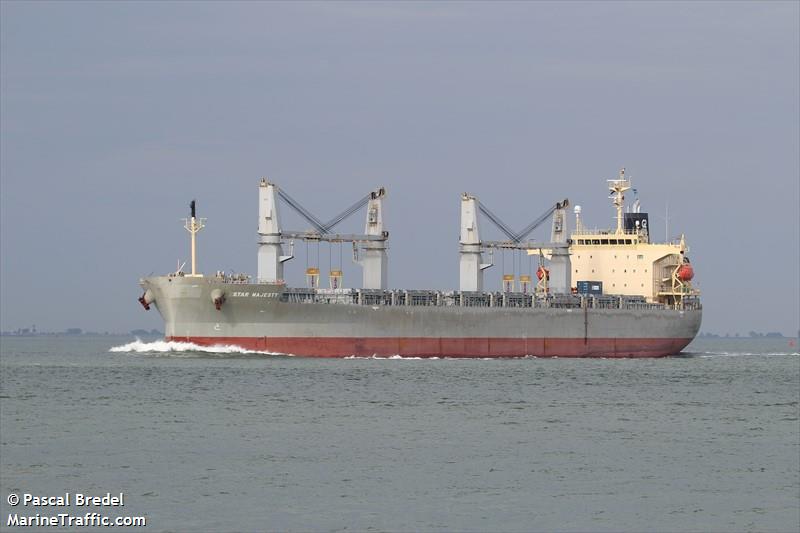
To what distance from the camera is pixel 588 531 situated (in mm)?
20094

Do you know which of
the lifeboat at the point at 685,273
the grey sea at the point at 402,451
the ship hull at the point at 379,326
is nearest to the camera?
the grey sea at the point at 402,451

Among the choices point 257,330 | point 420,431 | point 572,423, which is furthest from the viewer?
point 257,330

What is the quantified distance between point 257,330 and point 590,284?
67.9ft

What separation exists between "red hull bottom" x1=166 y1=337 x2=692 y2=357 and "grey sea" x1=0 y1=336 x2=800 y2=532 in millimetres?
7396

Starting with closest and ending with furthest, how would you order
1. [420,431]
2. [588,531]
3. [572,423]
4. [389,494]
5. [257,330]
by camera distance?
[588,531] < [389,494] < [420,431] < [572,423] < [257,330]

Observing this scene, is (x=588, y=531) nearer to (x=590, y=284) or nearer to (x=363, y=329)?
(x=363, y=329)

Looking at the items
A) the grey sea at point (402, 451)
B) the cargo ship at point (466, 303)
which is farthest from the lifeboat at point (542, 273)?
the grey sea at point (402, 451)

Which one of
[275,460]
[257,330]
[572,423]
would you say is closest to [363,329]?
[257,330]

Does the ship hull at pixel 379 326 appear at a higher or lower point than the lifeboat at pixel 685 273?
lower

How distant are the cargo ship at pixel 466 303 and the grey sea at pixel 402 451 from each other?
24.4 ft

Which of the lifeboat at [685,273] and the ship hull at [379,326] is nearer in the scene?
the ship hull at [379,326]

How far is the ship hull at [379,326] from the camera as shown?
5425 cm

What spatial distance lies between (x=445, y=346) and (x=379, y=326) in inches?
148

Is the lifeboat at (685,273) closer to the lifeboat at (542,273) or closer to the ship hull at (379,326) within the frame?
the ship hull at (379,326)
